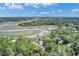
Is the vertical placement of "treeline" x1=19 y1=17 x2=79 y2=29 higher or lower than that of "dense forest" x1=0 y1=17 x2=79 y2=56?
higher

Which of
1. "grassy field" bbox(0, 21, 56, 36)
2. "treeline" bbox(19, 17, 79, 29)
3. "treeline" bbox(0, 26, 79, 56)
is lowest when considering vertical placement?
"treeline" bbox(0, 26, 79, 56)

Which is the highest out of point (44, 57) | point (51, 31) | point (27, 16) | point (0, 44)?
point (27, 16)

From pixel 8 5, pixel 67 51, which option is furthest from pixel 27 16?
pixel 67 51

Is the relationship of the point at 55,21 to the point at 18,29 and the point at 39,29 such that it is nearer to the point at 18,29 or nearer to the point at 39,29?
the point at 39,29

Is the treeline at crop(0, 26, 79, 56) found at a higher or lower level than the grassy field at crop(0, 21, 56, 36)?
lower

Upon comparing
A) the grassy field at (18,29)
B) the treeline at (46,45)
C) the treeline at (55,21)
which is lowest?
the treeline at (46,45)

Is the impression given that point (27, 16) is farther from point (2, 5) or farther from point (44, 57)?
point (44, 57)

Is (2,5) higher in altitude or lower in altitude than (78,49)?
→ higher
